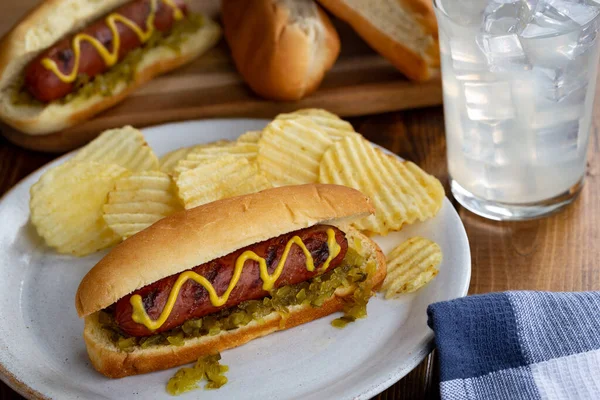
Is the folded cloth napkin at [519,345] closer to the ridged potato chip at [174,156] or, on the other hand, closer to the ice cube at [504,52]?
the ice cube at [504,52]

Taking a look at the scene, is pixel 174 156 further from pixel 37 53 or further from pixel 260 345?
pixel 260 345

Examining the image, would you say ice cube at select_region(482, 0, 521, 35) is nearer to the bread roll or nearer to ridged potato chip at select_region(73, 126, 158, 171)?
the bread roll

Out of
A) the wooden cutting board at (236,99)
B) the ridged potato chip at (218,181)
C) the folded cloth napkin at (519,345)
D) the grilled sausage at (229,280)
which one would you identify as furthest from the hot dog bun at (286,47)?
the folded cloth napkin at (519,345)

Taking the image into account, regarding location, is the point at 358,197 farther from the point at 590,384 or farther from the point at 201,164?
the point at 590,384

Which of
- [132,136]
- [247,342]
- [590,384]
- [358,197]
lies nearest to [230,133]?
[132,136]

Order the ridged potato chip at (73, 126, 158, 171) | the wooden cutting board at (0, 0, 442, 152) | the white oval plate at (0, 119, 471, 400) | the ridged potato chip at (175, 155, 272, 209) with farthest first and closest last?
the wooden cutting board at (0, 0, 442, 152)
the ridged potato chip at (73, 126, 158, 171)
the ridged potato chip at (175, 155, 272, 209)
the white oval plate at (0, 119, 471, 400)

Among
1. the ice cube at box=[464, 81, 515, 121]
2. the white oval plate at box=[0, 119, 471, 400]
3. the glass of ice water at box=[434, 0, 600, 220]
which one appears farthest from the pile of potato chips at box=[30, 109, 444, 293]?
the ice cube at box=[464, 81, 515, 121]
